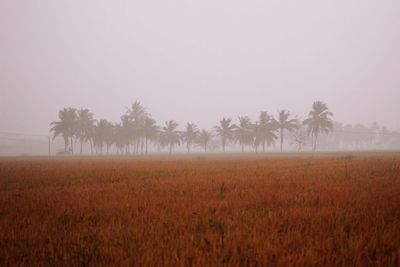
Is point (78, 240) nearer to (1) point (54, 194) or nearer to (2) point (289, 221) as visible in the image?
(2) point (289, 221)

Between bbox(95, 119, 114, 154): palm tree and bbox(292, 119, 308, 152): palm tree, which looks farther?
bbox(292, 119, 308, 152): palm tree

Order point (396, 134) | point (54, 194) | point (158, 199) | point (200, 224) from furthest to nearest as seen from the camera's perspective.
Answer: point (396, 134) → point (54, 194) → point (158, 199) → point (200, 224)

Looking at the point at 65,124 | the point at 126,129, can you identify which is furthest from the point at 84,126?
the point at 126,129

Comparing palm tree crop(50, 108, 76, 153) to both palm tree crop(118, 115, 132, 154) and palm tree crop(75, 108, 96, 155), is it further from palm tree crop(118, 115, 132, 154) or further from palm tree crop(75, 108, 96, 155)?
palm tree crop(118, 115, 132, 154)

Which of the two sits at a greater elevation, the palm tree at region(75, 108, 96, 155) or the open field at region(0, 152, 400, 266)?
the palm tree at region(75, 108, 96, 155)

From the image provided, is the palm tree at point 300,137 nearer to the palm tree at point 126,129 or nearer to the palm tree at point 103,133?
the palm tree at point 126,129

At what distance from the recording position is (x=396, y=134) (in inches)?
3684

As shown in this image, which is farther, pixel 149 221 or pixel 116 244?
pixel 149 221

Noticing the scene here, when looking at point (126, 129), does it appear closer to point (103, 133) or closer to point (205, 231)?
point (103, 133)

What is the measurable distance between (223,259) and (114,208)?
2.50m

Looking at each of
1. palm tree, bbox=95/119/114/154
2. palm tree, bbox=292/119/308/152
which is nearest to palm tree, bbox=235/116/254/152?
palm tree, bbox=292/119/308/152

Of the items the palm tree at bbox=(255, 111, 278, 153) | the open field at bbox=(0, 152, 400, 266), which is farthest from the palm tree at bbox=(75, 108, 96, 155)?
the open field at bbox=(0, 152, 400, 266)

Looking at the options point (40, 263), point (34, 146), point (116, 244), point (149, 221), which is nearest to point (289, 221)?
point (149, 221)

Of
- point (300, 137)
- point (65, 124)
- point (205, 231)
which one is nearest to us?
point (205, 231)
